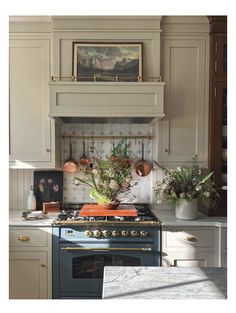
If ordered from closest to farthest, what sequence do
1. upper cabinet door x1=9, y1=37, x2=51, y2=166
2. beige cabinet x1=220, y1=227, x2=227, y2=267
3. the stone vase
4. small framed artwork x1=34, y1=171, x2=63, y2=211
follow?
beige cabinet x1=220, y1=227, x2=227, y2=267 < the stone vase < upper cabinet door x1=9, y1=37, x2=51, y2=166 < small framed artwork x1=34, y1=171, x2=63, y2=211

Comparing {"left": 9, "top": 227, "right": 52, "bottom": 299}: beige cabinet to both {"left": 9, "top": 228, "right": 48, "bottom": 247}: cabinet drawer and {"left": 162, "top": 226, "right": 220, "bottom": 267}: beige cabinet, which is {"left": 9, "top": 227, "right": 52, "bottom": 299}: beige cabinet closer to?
{"left": 9, "top": 228, "right": 48, "bottom": 247}: cabinet drawer

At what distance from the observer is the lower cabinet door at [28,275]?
2.58 metres

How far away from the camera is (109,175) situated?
2.88 metres

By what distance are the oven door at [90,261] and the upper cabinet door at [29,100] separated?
0.79 m

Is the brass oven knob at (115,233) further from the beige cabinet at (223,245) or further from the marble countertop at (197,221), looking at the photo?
the beige cabinet at (223,245)

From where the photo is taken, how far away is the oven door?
2.55 meters

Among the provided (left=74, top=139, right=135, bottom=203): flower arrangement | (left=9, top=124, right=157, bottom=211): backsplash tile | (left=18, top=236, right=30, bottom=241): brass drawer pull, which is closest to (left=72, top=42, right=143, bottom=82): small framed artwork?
(left=9, top=124, right=157, bottom=211): backsplash tile

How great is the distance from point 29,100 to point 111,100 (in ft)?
2.23

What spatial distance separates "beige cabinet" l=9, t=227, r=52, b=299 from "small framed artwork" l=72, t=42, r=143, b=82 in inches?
49.2

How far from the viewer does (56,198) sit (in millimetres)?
3088

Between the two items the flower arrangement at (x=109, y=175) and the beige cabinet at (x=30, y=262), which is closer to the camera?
the beige cabinet at (x=30, y=262)

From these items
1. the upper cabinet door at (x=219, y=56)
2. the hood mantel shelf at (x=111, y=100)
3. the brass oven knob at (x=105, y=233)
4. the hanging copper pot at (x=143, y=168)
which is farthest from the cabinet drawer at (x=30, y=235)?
the upper cabinet door at (x=219, y=56)
